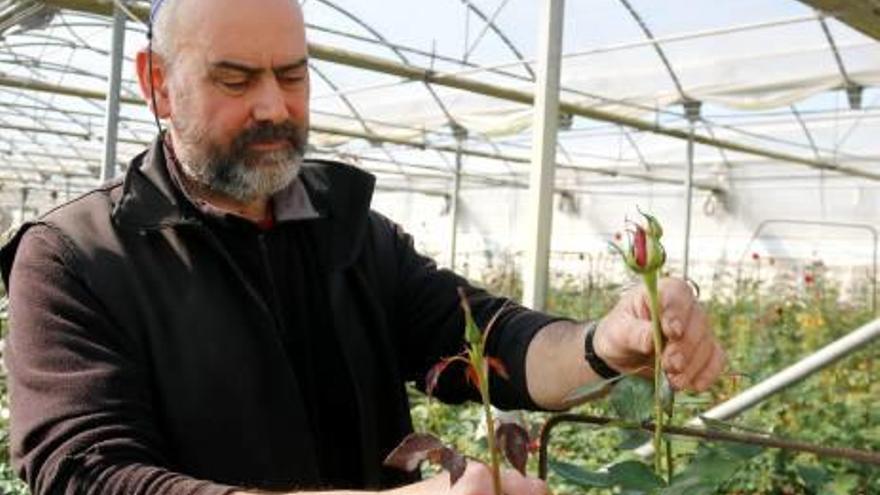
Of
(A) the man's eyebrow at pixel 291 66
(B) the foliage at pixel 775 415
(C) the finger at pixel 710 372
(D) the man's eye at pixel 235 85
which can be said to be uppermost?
(A) the man's eyebrow at pixel 291 66

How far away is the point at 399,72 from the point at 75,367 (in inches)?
223

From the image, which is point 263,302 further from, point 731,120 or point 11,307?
point 731,120

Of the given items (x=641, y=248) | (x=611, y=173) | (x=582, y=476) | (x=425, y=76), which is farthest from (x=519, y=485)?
(x=611, y=173)

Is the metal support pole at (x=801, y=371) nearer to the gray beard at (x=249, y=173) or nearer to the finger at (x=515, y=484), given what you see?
the gray beard at (x=249, y=173)

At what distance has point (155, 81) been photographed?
1495 millimetres

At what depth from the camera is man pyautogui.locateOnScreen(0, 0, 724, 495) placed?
3.82 feet

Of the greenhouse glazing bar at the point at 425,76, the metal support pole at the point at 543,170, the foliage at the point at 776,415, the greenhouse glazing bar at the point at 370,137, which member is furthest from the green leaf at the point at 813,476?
the greenhouse glazing bar at the point at 370,137

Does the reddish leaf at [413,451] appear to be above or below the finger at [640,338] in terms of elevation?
below

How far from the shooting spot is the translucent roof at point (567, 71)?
7809mm

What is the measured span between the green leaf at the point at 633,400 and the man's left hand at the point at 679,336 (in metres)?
0.10

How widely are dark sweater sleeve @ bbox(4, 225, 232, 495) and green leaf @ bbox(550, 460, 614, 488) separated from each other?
1.23ft

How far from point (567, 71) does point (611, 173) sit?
5074 mm

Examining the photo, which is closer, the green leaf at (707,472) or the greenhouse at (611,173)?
the green leaf at (707,472)

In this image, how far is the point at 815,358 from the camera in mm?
2643
